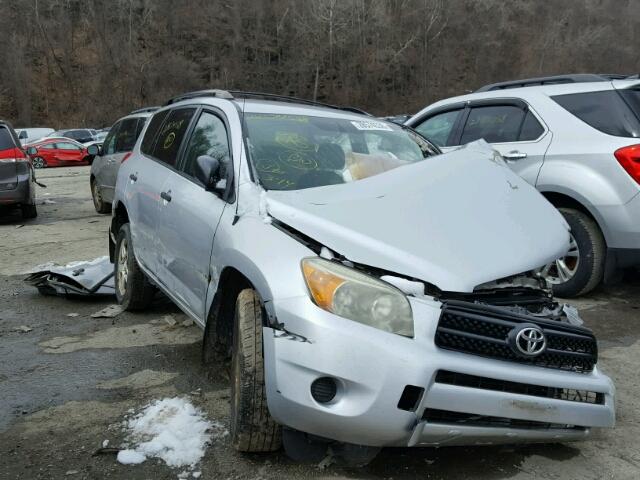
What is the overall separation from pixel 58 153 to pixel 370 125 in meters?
24.2

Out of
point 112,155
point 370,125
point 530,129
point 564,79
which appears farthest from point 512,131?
point 112,155

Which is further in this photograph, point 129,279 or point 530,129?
point 530,129

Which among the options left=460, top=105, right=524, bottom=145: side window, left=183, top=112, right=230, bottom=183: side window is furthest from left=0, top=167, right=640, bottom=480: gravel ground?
left=460, top=105, right=524, bottom=145: side window

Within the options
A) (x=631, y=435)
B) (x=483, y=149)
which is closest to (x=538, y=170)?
(x=483, y=149)

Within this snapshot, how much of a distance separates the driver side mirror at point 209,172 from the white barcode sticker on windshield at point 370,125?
1157mm

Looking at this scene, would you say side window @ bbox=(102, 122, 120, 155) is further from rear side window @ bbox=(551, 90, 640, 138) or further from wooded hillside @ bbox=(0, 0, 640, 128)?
wooded hillside @ bbox=(0, 0, 640, 128)

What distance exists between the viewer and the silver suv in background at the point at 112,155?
9992 mm

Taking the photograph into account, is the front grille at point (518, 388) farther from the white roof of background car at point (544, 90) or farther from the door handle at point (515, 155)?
the white roof of background car at point (544, 90)

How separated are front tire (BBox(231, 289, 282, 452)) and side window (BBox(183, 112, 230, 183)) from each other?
1054 millimetres

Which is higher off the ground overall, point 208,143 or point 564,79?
point 564,79

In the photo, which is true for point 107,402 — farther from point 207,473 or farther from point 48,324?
point 48,324

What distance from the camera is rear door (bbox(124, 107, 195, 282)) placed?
14.1 feet

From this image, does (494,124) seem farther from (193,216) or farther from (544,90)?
(193,216)

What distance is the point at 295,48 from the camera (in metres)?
65.1
